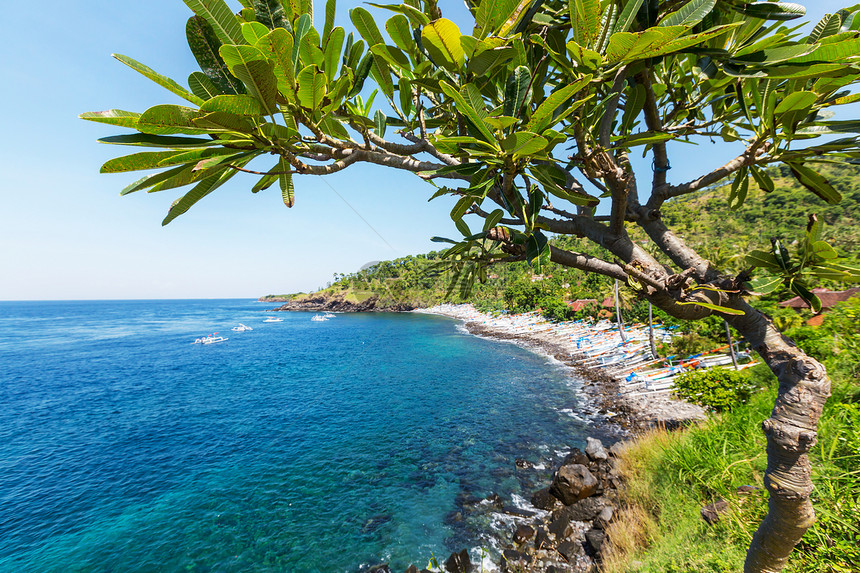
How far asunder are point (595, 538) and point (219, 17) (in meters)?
8.53

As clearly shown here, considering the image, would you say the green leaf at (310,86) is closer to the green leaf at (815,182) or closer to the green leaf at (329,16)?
the green leaf at (329,16)

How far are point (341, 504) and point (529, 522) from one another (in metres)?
4.85

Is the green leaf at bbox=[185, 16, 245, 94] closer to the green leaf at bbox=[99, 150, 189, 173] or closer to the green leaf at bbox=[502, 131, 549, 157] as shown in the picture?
the green leaf at bbox=[99, 150, 189, 173]

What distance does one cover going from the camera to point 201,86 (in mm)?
1003

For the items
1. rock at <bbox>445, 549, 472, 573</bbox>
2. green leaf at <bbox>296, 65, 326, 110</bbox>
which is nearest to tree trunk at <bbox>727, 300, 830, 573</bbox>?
green leaf at <bbox>296, 65, 326, 110</bbox>

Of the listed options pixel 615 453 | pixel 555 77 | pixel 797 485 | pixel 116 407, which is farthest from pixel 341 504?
pixel 116 407

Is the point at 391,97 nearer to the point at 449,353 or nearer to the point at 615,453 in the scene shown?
the point at 615,453

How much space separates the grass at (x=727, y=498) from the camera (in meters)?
2.63

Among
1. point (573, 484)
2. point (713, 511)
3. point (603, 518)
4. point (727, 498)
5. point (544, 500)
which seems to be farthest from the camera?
point (544, 500)

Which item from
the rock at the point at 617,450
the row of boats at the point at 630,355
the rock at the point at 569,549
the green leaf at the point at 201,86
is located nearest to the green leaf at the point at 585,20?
the green leaf at the point at 201,86

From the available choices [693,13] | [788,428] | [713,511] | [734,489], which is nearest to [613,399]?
[734,489]

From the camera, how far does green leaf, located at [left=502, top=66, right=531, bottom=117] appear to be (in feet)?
3.82

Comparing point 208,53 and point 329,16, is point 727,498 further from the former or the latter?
point 208,53

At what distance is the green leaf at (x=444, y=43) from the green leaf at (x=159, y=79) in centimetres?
75
